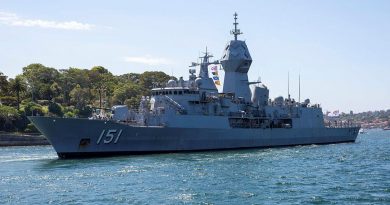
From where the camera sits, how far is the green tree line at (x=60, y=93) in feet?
226

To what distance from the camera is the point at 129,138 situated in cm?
3431

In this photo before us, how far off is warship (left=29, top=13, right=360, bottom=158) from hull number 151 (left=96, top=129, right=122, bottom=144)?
65 mm

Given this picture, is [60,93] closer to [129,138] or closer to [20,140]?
[20,140]

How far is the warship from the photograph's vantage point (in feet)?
107

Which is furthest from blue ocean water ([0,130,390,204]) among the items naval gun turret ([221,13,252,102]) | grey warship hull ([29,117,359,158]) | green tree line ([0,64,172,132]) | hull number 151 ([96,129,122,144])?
green tree line ([0,64,172,132])

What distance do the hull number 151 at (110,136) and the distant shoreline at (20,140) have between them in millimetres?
28264

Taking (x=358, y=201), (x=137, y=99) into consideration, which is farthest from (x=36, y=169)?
(x=137, y=99)

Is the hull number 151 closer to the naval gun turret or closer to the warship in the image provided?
the warship

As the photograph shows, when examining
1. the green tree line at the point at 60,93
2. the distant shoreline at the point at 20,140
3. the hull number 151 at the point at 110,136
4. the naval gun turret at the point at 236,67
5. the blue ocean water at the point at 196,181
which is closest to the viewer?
the blue ocean water at the point at 196,181

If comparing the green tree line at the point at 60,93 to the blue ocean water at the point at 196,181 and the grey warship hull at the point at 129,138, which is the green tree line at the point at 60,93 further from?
A: the blue ocean water at the point at 196,181

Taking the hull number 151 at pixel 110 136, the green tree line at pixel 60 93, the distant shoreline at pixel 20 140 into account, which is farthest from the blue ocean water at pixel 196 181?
the green tree line at pixel 60 93

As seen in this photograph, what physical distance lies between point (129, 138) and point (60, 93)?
194ft

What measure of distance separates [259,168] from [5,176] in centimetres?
1315

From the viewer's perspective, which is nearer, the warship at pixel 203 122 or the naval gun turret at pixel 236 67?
the warship at pixel 203 122
